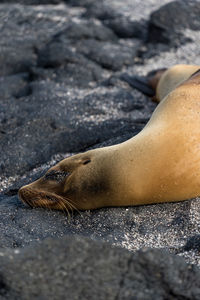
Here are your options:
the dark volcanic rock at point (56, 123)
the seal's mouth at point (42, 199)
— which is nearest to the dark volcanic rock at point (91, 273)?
the seal's mouth at point (42, 199)

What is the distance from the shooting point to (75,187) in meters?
3.40

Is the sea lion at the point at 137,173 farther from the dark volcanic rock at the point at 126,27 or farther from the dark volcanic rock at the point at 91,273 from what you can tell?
the dark volcanic rock at the point at 126,27

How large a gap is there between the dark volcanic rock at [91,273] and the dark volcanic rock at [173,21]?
→ 476 cm

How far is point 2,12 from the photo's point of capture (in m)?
7.75

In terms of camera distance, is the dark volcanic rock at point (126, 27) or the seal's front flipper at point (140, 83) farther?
the dark volcanic rock at point (126, 27)

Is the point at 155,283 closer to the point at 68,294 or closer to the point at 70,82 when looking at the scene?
the point at 68,294

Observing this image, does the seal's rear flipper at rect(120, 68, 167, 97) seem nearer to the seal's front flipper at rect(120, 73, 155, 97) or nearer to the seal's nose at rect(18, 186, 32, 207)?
the seal's front flipper at rect(120, 73, 155, 97)

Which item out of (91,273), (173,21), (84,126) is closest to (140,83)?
(84,126)

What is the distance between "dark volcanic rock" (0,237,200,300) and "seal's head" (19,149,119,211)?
39.4 inches

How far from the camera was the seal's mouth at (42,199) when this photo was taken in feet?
11.3

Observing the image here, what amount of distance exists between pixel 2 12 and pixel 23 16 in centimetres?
41

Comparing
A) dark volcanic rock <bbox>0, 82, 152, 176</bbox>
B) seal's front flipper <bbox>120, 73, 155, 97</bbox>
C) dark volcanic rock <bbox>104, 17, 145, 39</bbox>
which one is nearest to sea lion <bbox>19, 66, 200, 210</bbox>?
dark volcanic rock <bbox>0, 82, 152, 176</bbox>

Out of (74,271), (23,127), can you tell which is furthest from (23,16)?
(74,271)

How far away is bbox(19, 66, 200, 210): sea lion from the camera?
129 inches
